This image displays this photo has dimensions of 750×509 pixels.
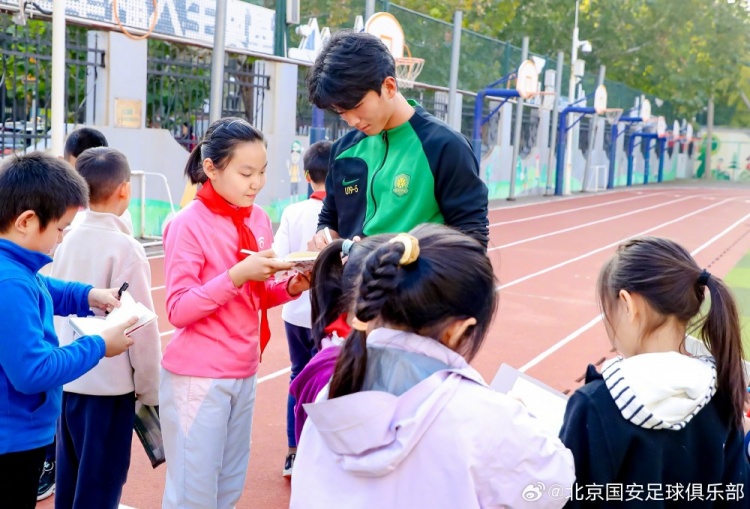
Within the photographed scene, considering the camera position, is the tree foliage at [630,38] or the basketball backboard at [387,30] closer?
the basketball backboard at [387,30]

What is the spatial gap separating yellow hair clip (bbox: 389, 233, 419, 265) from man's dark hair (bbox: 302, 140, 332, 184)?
2.46 meters

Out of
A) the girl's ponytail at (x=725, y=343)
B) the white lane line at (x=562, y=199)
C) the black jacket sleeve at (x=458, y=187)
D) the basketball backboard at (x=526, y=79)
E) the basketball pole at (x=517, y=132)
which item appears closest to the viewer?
the girl's ponytail at (x=725, y=343)

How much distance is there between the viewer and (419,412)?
1.56 m

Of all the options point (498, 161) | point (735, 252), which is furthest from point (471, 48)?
point (735, 252)

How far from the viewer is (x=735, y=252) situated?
14.0 meters

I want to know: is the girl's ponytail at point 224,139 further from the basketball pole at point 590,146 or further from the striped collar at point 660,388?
the basketball pole at point 590,146

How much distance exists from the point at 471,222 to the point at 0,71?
8.32 meters

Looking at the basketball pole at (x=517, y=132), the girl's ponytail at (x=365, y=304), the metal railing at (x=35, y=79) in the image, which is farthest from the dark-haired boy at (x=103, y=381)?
the basketball pole at (x=517, y=132)

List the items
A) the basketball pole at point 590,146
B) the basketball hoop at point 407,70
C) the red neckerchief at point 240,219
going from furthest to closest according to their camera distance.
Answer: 1. the basketball pole at point 590,146
2. the basketball hoop at point 407,70
3. the red neckerchief at point 240,219

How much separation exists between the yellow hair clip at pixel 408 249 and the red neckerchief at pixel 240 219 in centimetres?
123

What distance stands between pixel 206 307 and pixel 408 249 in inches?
45.9

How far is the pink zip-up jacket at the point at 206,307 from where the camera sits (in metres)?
2.65

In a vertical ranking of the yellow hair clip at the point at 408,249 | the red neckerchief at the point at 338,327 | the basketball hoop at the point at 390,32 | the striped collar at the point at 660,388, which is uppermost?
the basketball hoop at the point at 390,32

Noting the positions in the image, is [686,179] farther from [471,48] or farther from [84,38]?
[84,38]
